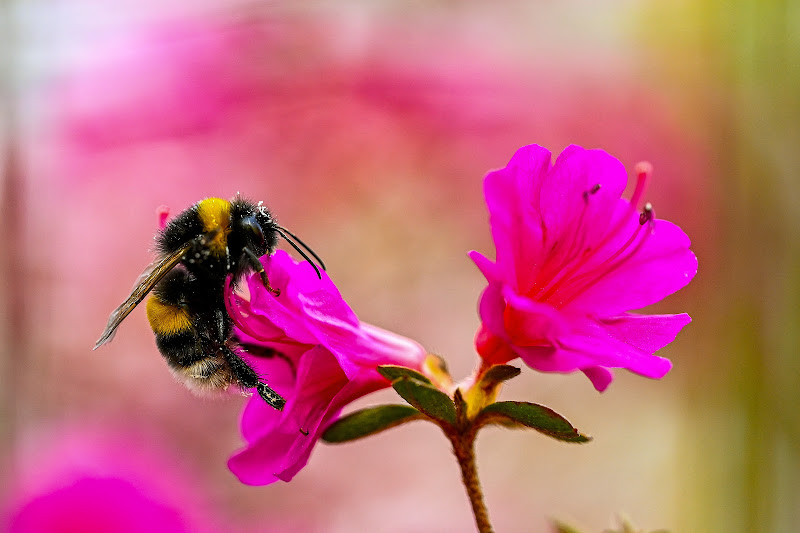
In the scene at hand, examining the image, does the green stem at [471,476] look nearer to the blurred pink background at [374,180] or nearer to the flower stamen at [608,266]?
the flower stamen at [608,266]

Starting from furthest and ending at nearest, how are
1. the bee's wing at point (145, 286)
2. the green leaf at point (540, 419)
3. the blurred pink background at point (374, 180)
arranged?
the blurred pink background at point (374, 180)
the bee's wing at point (145, 286)
the green leaf at point (540, 419)

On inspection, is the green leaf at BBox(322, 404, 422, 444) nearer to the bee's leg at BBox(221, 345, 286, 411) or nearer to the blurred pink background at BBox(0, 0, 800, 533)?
the bee's leg at BBox(221, 345, 286, 411)

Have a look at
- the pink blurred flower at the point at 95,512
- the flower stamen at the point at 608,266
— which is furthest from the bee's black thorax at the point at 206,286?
the pink blurred flower at the point at 95,512

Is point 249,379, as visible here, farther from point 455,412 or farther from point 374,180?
point 374,180

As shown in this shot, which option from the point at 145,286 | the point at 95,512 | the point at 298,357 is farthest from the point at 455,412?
the point at 95,512

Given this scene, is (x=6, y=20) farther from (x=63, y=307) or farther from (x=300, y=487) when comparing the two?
(x=300, y=487)

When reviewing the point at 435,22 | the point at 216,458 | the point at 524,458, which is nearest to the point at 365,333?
the point at 216,458
